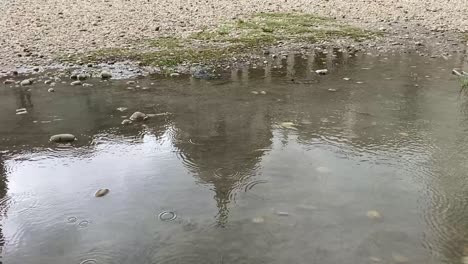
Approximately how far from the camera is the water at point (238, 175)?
3.96 meters

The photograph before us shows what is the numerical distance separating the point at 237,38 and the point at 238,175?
7.81 metres

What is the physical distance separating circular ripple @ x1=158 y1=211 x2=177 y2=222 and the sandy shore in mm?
7014

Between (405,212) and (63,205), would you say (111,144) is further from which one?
(405,212)

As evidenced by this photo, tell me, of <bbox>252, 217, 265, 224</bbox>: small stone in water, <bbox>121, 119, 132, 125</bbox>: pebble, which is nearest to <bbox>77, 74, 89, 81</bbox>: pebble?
<bbox>121, 119, 132, 125</bbox>: pebble

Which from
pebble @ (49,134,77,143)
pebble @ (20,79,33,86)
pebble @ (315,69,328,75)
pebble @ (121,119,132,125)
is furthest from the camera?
pebble @ (315,69,328,75)

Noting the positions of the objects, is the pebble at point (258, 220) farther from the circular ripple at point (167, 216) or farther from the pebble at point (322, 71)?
the pebble at point (322, 71)

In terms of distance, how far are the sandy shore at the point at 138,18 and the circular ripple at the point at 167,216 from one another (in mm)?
7014

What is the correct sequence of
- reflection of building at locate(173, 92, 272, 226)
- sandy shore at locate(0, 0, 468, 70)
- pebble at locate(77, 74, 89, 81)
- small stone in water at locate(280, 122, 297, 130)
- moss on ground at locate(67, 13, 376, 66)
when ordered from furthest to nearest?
sandy shore at locate(0, 0, 468, 70) → moss on ground at locate(67, 13, 376, 66) → pebble at locate(77, 74, 89, 81) → small stone in water at locate(280, 122, 297, 130) → reflection of building at locate(173, 92, 272, 226)

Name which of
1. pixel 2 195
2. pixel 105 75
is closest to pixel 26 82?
pixel 105 75

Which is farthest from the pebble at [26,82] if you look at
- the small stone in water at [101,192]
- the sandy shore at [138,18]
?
the small stone in water at [101,192]

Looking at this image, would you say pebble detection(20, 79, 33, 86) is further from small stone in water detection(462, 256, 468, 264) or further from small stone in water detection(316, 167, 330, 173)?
small stone in water detection(462, 256, 468, 264)

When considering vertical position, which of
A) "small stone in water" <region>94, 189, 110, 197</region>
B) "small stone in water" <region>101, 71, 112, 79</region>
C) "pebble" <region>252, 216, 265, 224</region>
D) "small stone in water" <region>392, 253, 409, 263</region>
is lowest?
"small stone in water" <region>392, 253, 409, 263</region>

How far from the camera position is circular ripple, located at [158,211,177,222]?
4.32 metres

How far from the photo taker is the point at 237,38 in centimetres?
1248
